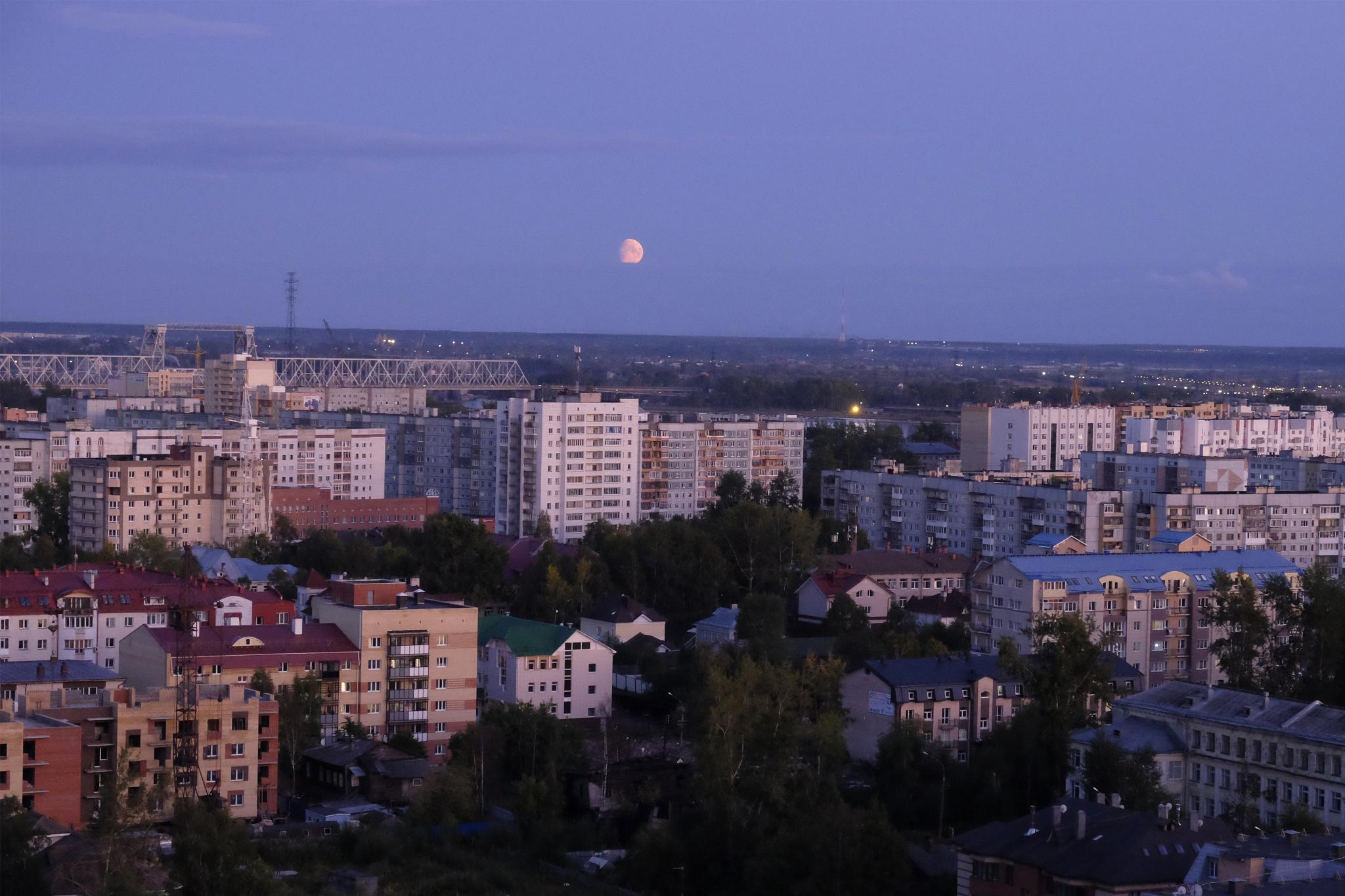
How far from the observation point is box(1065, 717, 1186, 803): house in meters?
12.0

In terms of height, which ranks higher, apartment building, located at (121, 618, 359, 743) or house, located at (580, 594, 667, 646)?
apartment building, located at (121, 618, 359, 743)

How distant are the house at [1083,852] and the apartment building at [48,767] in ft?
16.2

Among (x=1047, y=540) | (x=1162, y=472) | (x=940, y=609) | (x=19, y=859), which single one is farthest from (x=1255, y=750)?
(x=1162, y=472)

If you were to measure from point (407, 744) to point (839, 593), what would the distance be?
264 inches

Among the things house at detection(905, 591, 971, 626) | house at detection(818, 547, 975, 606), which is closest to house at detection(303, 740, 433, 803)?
house at detection(905, 591, 971, 626)

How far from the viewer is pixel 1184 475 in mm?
25656

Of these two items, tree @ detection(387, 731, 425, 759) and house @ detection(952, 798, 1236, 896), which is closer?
house @ detection(952, 798, 1236, 896)

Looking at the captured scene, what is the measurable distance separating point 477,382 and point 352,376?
4898mm

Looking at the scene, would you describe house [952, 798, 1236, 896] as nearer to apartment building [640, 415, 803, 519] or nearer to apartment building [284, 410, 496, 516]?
apartment building [640, 415, 803, 519]

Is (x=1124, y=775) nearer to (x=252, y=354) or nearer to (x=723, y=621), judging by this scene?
(x=723, y=621)

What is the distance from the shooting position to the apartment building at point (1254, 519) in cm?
2192

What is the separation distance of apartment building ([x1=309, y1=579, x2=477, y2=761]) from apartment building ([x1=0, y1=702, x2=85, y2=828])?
2.77 m

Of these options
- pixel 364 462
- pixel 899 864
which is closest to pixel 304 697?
pixel 899 864

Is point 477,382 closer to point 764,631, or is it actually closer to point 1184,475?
point 1184,475
